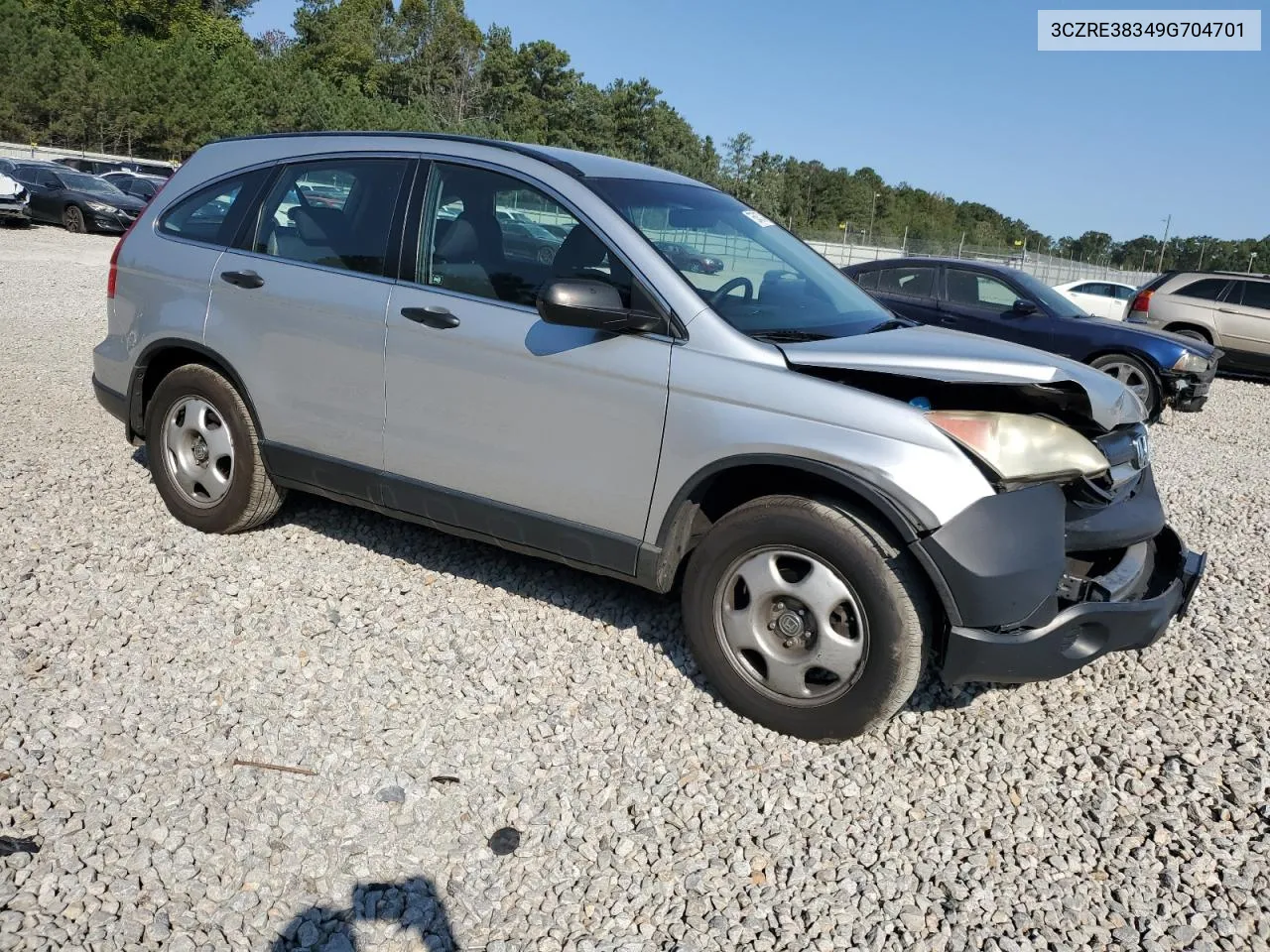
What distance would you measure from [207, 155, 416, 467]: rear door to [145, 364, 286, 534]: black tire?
150 mm

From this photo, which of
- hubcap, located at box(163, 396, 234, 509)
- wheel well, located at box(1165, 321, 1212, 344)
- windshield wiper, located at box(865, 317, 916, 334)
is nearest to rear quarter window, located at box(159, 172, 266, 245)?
hubcap, located at box(163, 396, 234, 509)

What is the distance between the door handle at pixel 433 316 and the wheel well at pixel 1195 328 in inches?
563

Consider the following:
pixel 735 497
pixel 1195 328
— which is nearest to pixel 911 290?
pixel 1195 328

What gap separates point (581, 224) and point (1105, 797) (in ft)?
8.81

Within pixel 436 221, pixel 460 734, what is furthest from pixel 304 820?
pixel 436 221

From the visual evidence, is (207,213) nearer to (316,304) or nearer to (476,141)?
(316,304)

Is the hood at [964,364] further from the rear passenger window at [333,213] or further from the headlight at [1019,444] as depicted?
the rear passenger window at [333,213]

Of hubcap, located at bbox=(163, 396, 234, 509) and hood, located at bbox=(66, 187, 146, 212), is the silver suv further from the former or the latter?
hood, located at bbox=(66, 187, 146, 212)

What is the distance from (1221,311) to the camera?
1495 centimetres

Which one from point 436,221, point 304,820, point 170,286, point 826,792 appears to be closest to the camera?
point 304,820

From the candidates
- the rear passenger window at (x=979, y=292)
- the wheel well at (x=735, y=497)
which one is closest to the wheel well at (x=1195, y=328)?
the rear passenger window at (x=979, y=292)

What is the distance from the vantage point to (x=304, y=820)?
2955 mm

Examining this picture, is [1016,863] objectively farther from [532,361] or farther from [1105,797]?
[532,361]

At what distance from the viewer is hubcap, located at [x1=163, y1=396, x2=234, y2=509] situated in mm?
4820
